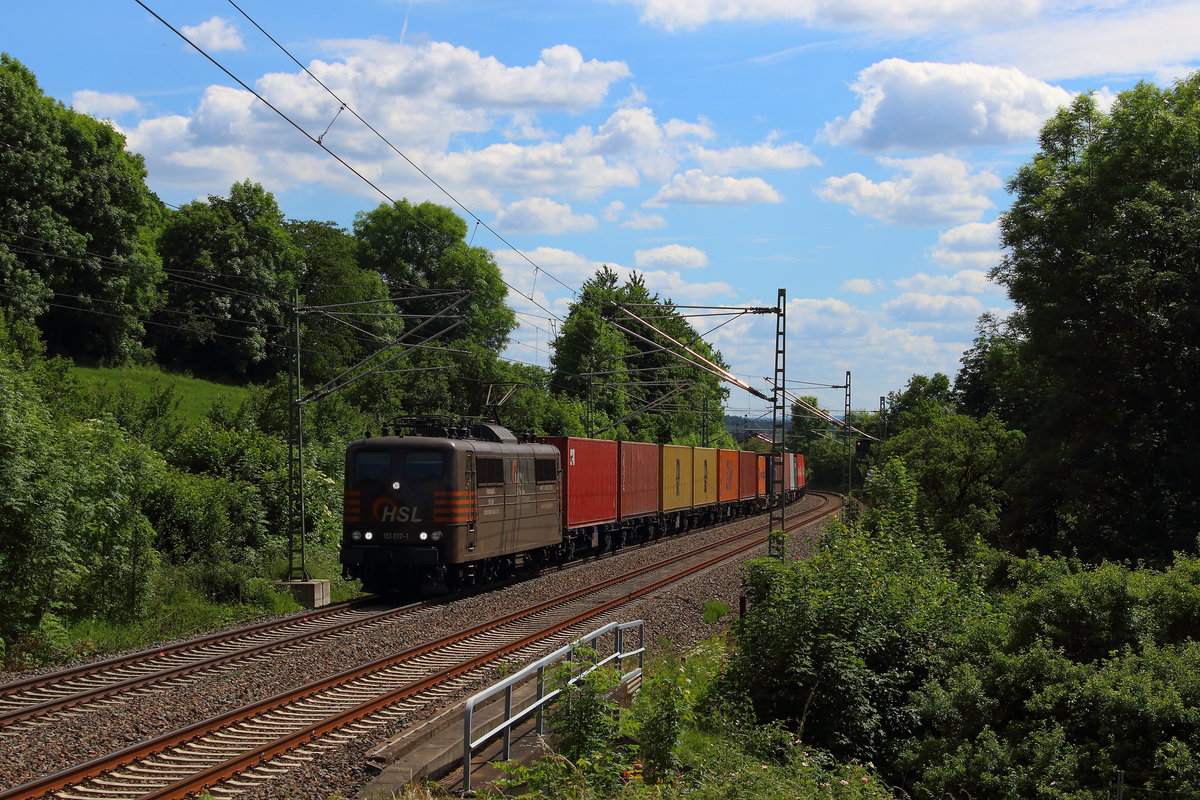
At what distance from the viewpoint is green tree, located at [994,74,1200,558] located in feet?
81.2

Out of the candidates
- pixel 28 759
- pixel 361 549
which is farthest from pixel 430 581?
pixel 28 759

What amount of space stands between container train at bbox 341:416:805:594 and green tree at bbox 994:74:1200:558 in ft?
30.3

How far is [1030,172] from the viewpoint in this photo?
3000 centimetres

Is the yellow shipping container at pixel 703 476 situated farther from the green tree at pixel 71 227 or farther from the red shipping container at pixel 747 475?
the green tree at pixel 71 227

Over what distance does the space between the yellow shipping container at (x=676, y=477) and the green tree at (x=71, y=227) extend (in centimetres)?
2196

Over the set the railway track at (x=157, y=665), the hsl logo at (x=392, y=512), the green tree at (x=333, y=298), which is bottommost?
the railway track at (x=157, y=665)

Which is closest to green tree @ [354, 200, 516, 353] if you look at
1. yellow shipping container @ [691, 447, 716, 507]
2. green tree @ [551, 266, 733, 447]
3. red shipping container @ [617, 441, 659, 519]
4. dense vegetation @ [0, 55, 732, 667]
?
dense vegetation @ [0, 55, 732, 667]

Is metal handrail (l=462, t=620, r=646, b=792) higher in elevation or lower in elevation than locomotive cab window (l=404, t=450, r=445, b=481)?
lower

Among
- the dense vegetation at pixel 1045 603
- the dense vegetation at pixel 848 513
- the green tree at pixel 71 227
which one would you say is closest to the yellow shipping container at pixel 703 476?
the dense vegetation at pixel 848 513

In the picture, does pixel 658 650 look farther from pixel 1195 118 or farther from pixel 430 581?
pixel 1195 118

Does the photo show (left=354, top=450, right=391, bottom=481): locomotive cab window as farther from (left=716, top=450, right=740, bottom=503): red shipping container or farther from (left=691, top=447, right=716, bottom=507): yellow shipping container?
(left=716, top=450, right=740, bottom=503): red shipping container

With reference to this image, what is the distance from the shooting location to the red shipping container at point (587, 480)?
92.8 ft

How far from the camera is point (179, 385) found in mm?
51188

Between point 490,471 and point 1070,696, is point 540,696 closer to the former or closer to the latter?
point 1070,696
